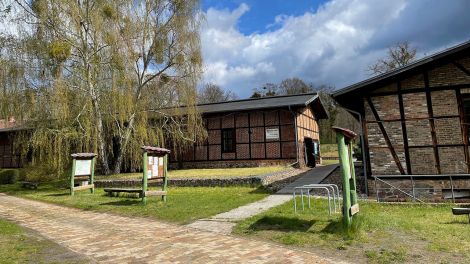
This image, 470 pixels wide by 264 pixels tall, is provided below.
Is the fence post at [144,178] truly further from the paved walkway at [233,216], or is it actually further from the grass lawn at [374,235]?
the grass lawn at [374,235]

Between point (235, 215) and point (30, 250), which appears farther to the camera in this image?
point (235, 215)

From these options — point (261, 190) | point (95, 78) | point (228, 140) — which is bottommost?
point (261, 190)

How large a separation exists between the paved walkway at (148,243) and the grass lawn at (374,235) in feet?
1.69

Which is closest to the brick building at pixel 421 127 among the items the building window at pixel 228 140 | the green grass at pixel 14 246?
the green grass at pixel 14 246

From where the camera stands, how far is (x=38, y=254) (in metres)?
4.77

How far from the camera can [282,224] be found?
20.5ft

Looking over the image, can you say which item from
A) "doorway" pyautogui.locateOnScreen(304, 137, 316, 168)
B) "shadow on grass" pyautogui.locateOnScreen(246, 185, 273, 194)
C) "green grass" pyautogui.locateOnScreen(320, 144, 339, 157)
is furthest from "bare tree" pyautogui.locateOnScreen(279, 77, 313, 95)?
"shadow on grass" pyautogui.locateOnScreen(246, 185, 273, 194)

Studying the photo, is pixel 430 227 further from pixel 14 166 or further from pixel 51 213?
pixel 14 166

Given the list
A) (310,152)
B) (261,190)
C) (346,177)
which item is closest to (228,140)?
(310,152)

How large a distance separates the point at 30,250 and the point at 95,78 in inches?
429

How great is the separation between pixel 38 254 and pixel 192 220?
10.0 ft

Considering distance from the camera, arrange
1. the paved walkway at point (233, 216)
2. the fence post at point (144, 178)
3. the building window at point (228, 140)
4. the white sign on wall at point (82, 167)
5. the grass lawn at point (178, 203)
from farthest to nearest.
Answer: the building window at point (228, 140)
the white sign on wall at point (82, 167)
the fence post at point (144, 178)
the grass lawn at point (178, 203)
the paved walkway at point (233, 216)

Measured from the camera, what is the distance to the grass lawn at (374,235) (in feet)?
14.6

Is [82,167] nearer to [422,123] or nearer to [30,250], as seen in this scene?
[30,250]
